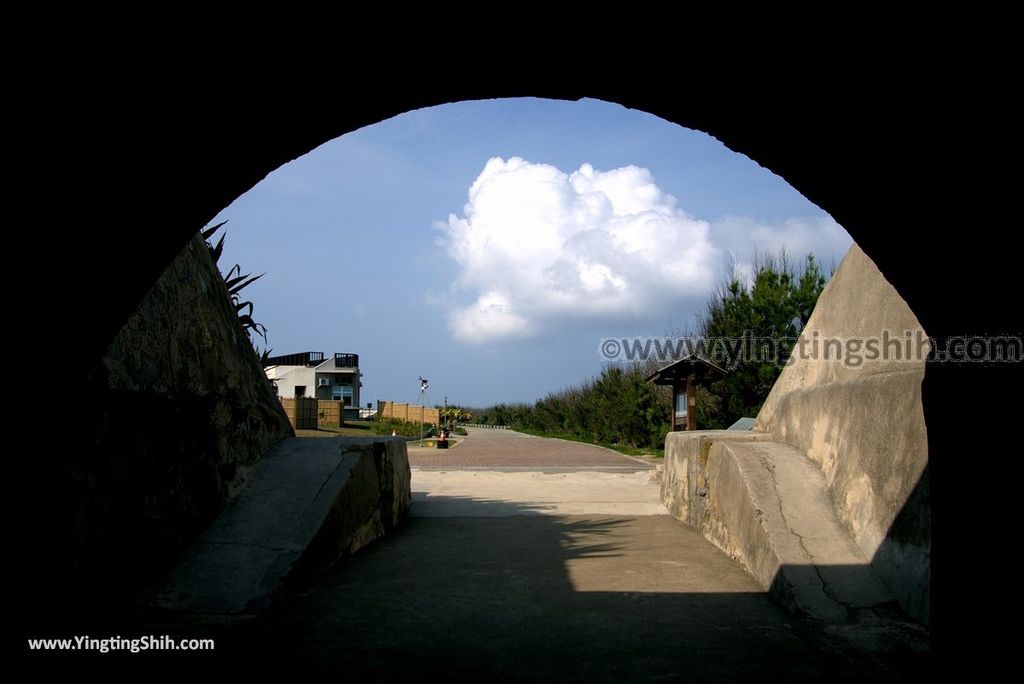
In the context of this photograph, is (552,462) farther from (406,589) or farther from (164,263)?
(164,263)

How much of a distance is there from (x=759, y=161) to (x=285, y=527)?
145 inches

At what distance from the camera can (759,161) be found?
3.30m

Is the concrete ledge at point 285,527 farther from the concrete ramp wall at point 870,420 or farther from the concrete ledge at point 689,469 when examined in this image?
the concrete ramp wall at point 870,420

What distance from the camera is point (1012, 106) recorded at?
2.44 meters

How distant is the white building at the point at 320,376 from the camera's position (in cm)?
5603

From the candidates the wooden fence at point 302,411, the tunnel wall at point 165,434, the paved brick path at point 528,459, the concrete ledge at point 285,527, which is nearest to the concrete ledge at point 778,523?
the concrete ledge at point 285,527

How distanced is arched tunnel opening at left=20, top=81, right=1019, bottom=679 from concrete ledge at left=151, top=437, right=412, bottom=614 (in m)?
1.22

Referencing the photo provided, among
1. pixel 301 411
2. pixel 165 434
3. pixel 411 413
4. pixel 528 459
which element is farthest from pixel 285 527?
pixel 411 413

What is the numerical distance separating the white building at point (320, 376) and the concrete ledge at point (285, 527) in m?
48.7

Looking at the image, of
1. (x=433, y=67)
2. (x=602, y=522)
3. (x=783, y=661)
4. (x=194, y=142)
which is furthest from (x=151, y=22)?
(x=602, y=522)

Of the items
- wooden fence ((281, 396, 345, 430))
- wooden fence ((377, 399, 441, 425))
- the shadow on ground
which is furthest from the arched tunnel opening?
wooden fence ((377, 399, 441, 425))

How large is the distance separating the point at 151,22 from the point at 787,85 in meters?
1.98

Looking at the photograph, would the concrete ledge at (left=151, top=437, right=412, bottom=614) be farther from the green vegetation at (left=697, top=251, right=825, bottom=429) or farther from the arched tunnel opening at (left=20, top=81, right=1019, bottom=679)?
the green vegetation at (left=697, top=251, right=825, bottom=429)

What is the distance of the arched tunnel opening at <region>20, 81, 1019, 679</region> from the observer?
2678mm
